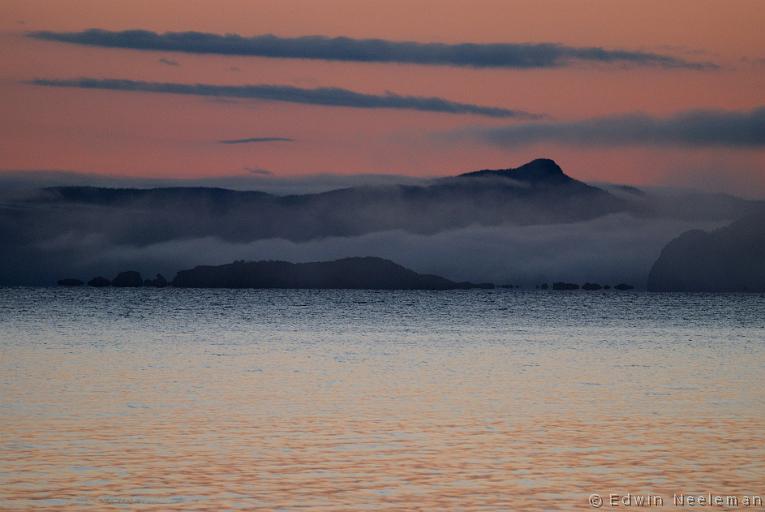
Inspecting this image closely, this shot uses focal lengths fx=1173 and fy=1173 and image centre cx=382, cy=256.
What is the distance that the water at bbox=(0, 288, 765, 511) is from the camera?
25.7m

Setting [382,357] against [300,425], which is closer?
[300,425]

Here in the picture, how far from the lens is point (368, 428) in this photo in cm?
3581

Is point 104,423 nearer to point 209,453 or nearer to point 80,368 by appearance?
point 209,453

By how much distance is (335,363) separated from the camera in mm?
65625

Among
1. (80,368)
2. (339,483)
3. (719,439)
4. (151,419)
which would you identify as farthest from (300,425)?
(80,368)

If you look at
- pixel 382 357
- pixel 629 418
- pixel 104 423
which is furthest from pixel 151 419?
pixel 382 357

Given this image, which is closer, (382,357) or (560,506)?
(560,506)

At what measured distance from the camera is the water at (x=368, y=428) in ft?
84.4

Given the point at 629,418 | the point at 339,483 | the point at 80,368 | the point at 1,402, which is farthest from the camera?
the point at 80,368

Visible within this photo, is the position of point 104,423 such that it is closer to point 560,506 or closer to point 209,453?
point 209,453

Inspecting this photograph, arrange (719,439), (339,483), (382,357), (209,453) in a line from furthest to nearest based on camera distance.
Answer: (382,357), (719,439), (209,453), (339,483)

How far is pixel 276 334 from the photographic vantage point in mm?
102125

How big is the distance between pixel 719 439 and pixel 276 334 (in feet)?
233

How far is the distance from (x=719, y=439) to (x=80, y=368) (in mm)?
35491
